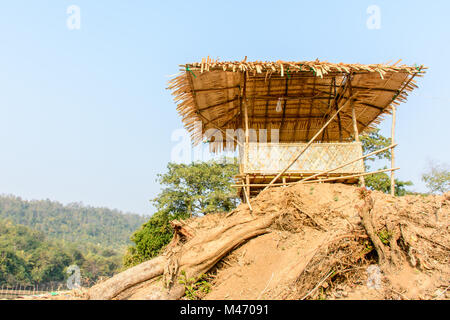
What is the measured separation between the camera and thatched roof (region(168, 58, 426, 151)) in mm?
7523

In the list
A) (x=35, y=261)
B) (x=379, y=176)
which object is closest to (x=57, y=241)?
(x=35, y=261)

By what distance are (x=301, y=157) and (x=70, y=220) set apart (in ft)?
361

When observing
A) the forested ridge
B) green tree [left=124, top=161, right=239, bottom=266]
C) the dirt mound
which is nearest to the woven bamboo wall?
the dirt mound

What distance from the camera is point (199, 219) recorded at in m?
7.62

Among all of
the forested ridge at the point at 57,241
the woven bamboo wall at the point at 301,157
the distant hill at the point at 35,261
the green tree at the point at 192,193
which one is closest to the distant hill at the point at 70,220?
the forested ridge at the point at 57,241

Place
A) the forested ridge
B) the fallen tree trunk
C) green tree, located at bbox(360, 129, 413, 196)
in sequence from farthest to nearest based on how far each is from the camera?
the forested ridge → green tree, located at bbox(360, 129, 413, 196) → the fallen tree trunk

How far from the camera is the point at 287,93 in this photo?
A: 9.68 metres

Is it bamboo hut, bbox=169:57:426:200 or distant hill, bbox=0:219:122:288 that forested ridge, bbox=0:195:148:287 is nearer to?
distant hill, bbox=0:219:122:288

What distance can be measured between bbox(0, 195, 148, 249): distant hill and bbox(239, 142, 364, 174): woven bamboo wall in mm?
88889

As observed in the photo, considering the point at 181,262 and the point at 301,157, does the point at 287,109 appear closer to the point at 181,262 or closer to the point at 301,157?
the point at 301,157

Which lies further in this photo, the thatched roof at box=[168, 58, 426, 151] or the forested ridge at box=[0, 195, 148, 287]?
the forested ridge at box=[0, 195, 148, 287]

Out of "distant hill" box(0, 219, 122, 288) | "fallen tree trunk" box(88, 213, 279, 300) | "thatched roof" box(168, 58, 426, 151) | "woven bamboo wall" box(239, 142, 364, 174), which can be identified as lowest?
"distant hill" box(0, 219, 122, 288)
